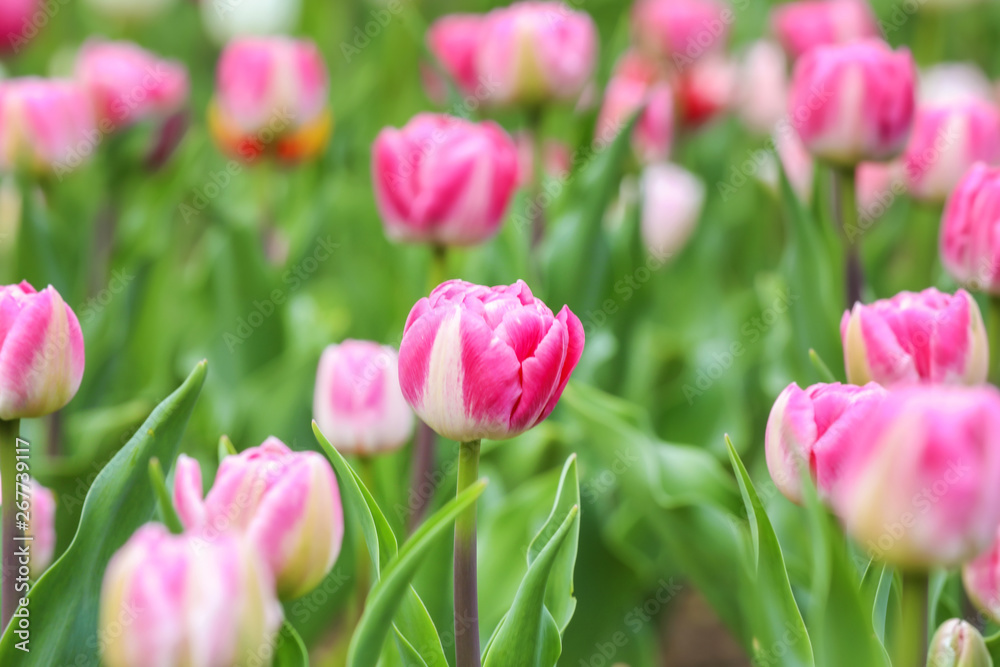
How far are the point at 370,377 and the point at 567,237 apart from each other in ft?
1.51

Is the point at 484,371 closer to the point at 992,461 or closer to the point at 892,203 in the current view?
the point at 992,461

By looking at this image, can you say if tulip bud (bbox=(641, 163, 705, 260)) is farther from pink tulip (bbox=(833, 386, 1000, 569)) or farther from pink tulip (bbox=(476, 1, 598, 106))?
pink tulip (bbox=(833, 386, 1000, 569))

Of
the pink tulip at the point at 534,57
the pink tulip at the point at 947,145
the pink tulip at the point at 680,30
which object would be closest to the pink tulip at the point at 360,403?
the pink tulip at the point at 534,57

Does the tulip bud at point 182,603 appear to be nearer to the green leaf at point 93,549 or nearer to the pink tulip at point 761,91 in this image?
the green leaf at point 93,549

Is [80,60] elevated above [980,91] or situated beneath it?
elevated above

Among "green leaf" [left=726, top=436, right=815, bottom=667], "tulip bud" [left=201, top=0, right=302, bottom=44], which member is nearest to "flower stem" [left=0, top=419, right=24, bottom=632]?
"green leaf" [left=726, top=436, right=815, bottom=667]

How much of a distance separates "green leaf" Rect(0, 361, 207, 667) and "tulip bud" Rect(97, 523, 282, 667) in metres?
0.18

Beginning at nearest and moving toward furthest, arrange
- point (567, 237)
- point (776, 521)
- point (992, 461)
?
point (992, 461) → point (776, 521) → point (567, 237)

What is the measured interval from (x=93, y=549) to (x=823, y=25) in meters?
1.52

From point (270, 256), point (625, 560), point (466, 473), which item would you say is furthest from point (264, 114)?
point (466, 473)

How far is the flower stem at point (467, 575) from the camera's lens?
0.57 m

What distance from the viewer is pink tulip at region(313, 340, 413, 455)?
802 millimetres

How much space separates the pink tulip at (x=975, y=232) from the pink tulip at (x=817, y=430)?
0.31m

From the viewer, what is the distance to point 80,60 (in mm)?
1545
